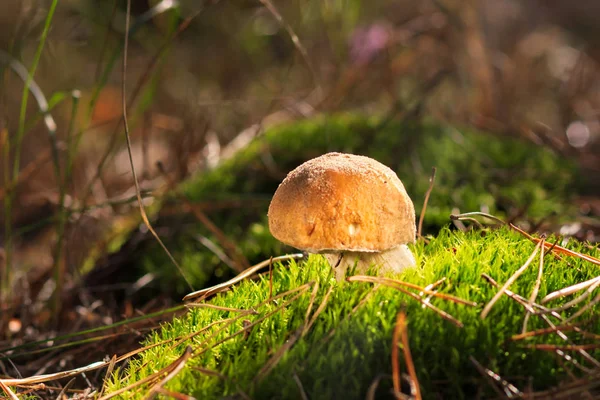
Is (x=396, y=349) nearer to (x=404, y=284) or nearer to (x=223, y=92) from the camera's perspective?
(x=404, y=284)

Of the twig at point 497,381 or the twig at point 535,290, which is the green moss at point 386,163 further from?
the twig at point 497,381

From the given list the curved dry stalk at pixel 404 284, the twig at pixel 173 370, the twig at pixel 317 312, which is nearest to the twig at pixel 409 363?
the curved dry stalk at pixel 404 284

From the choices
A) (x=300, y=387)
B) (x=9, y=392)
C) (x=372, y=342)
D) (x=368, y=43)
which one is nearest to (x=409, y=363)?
(x=372, y=342)

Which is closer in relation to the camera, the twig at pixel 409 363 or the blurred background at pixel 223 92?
the twig at pixel 409 363

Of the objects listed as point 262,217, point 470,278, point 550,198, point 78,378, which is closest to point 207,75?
point 262,217

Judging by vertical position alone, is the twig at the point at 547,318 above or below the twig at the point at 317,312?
below

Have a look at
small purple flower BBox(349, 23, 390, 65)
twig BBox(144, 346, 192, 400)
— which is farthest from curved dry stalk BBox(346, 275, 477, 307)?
small purple flower BBox(349, 23, 390, 65)
